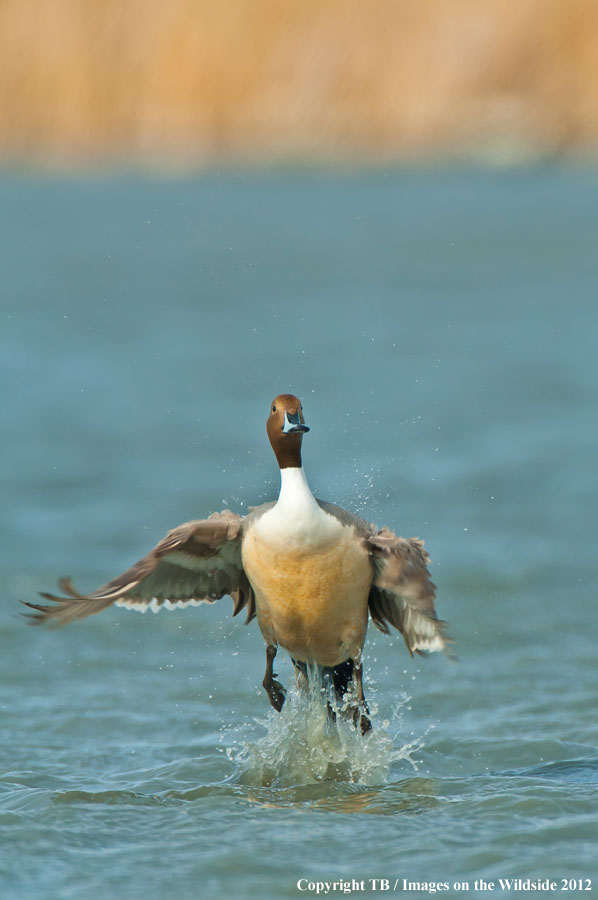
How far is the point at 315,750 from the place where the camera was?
24.5ft

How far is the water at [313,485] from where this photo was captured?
21.5ft

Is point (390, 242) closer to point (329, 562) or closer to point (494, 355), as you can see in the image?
point (494, 355)

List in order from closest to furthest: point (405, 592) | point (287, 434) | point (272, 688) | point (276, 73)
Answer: point (405, 592), point (287, 434), point (272, 688), point (276, 73)

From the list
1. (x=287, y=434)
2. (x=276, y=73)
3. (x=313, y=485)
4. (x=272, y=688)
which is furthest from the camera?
(x=276, y=73)

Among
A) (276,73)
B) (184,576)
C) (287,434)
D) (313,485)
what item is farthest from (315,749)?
(276,73)

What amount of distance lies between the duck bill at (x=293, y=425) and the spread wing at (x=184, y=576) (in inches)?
24.3

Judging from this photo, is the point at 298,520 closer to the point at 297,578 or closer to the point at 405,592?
the point at 297,578

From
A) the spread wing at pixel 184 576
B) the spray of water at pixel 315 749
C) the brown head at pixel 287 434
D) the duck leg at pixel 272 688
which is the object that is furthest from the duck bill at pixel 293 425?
the spray of water at pixel 315 749

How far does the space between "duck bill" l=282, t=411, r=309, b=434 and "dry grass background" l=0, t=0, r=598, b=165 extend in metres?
16.4

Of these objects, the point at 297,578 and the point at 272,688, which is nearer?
the point at 297,578

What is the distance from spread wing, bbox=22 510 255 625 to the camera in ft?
22.2

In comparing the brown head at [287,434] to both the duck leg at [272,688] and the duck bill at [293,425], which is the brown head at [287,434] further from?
the duck leg at [272,688]

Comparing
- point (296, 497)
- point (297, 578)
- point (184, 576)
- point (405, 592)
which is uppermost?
point (296, 497)

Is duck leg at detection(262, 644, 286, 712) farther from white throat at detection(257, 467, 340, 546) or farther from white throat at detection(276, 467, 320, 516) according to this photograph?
white throat at detection(276, 467, 320, 516)
